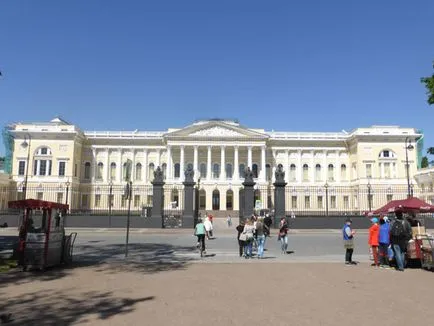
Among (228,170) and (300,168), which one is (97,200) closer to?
(228,170)

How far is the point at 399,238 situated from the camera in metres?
12.1

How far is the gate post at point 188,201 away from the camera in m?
30.6

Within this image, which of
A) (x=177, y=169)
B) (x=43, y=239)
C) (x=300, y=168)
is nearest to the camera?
(x=43, y=239)

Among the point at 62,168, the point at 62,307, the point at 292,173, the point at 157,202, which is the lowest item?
the point at 62,307

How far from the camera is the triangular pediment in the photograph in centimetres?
7256

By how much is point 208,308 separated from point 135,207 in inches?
2260

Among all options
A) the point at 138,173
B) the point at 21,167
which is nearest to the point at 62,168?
the point at 21,167

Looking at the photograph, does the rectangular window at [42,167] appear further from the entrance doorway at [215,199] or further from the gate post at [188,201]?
the gate post at [188,201]

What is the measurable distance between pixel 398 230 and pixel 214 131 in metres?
61.6

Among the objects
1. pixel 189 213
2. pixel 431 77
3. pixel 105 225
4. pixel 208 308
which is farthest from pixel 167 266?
pixel 105 225

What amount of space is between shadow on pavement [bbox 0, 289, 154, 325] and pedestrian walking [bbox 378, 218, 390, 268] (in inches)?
324

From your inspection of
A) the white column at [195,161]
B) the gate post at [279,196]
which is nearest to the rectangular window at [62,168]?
the white column at [195,161]

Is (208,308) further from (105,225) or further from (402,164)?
(402,164)

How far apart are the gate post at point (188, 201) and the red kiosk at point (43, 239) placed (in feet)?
57.8
